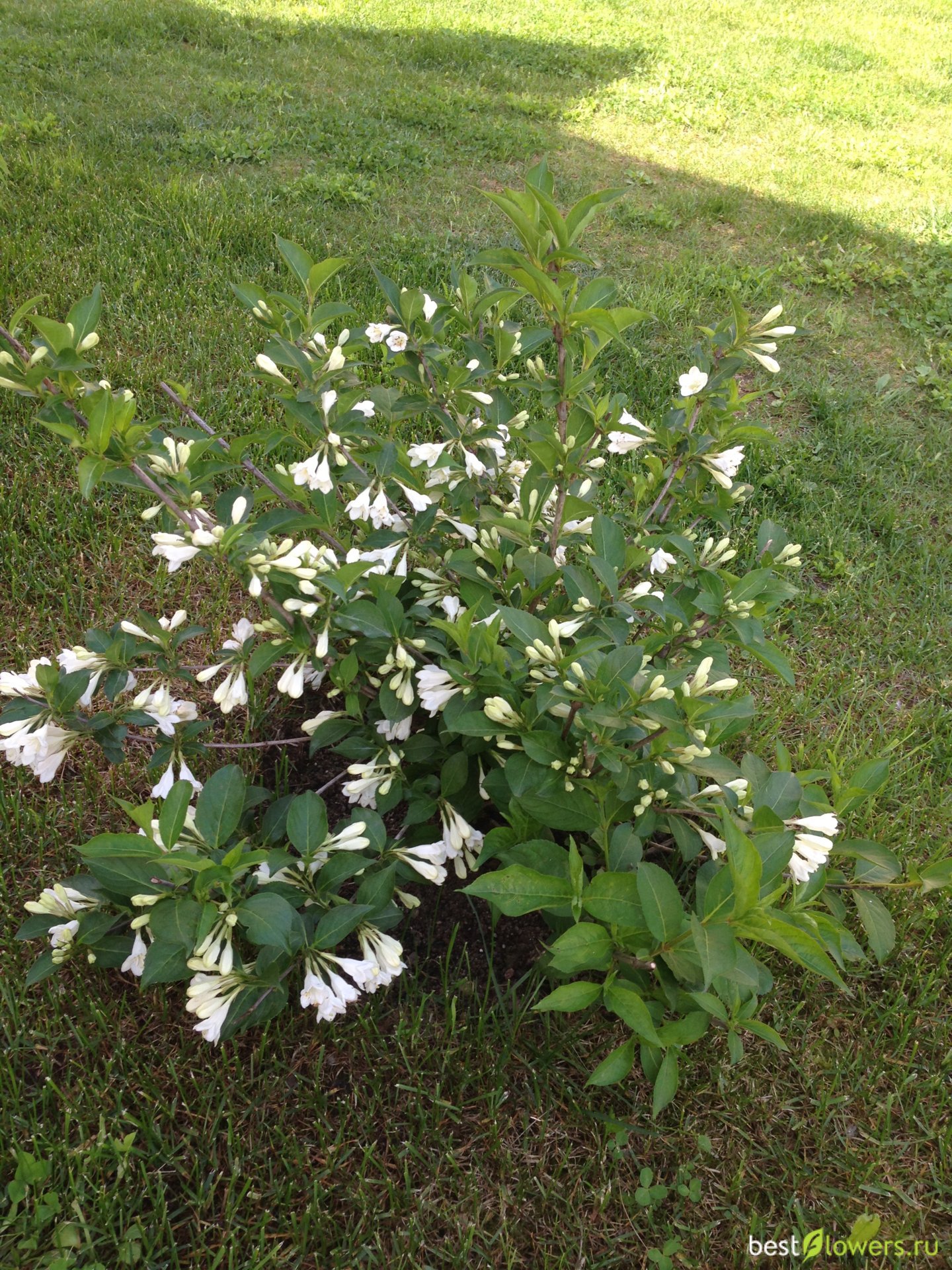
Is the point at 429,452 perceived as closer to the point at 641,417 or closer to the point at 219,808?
the point at 219,808

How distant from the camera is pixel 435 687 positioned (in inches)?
64.1

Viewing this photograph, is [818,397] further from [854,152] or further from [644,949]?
[854,152]

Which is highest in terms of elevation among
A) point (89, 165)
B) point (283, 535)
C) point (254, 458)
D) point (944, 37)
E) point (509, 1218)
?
point (944, 37)

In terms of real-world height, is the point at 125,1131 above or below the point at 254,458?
below

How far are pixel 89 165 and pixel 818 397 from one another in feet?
13.2

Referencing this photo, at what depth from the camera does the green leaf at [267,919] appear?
134 cm

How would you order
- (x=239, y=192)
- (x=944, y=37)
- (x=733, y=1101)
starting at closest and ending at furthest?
(x=733, y=1101) → (x=239, y=192) → (x=944, y=37)

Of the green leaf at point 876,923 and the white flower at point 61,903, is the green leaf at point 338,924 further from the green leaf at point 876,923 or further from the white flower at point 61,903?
the green leaf at point 876,923

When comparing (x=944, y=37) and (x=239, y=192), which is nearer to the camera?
(x=239, y=192)

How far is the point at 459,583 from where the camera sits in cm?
182

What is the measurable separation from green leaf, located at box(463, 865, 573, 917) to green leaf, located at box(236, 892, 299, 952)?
28 centimetres

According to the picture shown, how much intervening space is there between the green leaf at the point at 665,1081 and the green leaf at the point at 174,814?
85cm

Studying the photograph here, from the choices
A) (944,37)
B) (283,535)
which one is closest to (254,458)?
(283,535)

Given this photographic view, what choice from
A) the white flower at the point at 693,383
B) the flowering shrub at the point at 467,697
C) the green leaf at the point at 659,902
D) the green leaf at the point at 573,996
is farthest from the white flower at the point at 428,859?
the white flower at the point at 693,383
